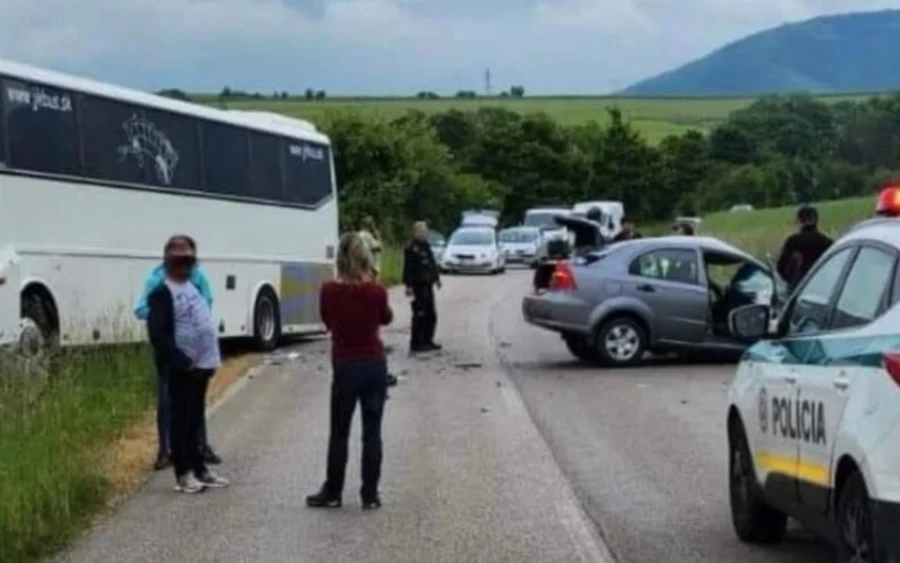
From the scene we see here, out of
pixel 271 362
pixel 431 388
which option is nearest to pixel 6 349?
pixel 431 388

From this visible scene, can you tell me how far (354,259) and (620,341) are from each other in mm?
12456

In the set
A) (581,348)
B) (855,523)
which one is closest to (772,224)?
(581,348)

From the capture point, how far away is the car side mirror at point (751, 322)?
10320 millimetres

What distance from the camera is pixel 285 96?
434ft

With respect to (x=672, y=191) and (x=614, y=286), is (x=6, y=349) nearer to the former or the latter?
(x=614, y=286)

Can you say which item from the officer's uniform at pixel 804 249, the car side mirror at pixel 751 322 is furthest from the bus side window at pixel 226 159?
the car side mirror at pixel 751 322

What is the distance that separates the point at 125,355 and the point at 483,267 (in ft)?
127

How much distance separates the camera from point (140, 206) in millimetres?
23797

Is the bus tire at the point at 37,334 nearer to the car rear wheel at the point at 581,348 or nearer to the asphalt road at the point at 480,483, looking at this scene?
the asphalt road at the point at 480,483

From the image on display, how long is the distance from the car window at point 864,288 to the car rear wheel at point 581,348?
15.5 metres

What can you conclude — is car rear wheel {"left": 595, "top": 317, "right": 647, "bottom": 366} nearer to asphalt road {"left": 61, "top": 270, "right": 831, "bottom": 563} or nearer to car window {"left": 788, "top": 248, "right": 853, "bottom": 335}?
asphalt road {"left": 61, "top": 270, "right": 831, "bottom": 563}

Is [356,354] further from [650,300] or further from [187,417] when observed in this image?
[650,300]

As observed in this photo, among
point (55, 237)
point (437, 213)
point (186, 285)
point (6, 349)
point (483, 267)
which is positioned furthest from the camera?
point (437, 213)

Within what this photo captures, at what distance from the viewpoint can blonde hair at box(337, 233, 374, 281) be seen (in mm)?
12594
